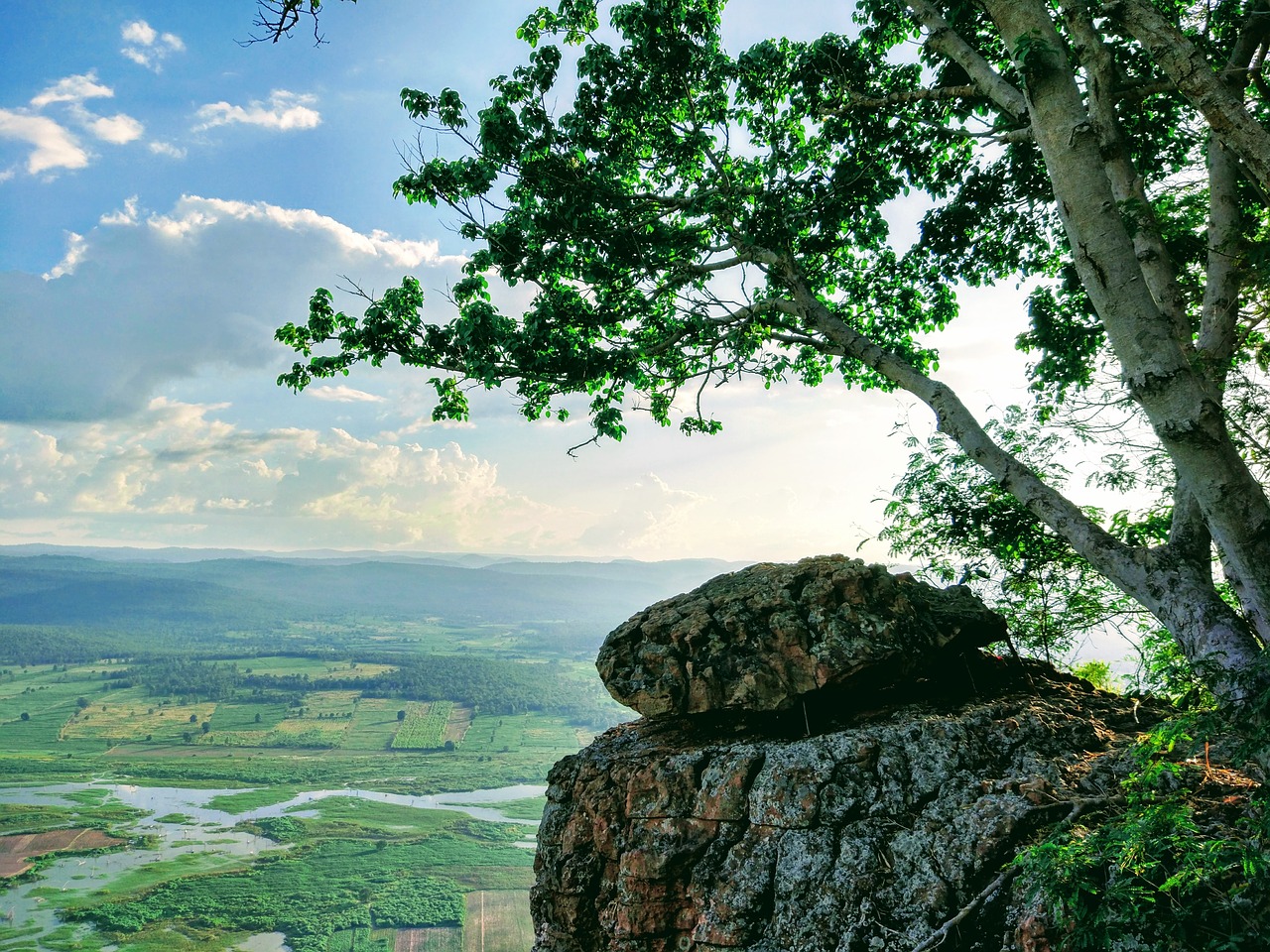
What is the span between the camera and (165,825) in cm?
8506

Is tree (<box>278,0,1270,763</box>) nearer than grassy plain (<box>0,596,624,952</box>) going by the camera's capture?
Yes

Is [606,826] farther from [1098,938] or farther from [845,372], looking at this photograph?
[845,372]

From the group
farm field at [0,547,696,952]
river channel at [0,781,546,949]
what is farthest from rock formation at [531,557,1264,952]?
river channel at [0,781,546,949]

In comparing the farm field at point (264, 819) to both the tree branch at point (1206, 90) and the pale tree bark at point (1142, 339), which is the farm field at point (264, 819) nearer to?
the pale tree bark at point (1142, 339)

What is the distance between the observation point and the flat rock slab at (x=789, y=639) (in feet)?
21.8

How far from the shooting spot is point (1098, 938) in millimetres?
3748

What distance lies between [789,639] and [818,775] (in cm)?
143

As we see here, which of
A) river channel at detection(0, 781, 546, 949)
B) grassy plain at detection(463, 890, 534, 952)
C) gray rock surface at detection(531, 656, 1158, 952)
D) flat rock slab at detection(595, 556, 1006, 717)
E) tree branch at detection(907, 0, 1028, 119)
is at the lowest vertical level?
river channel at detection(0, 781, 546, 949)

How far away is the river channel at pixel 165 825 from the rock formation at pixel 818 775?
66317mm

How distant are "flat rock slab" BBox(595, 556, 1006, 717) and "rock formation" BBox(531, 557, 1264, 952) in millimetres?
21

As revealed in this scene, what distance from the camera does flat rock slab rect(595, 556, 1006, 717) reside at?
21.8 ft

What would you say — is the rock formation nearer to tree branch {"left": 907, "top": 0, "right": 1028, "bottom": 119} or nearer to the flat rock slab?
the flat rock slab

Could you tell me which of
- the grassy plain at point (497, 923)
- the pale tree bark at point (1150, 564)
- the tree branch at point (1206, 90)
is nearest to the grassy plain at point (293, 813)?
the grassy plain at point (497, 923)

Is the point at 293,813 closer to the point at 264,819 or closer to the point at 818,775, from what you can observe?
the point at 264,819
